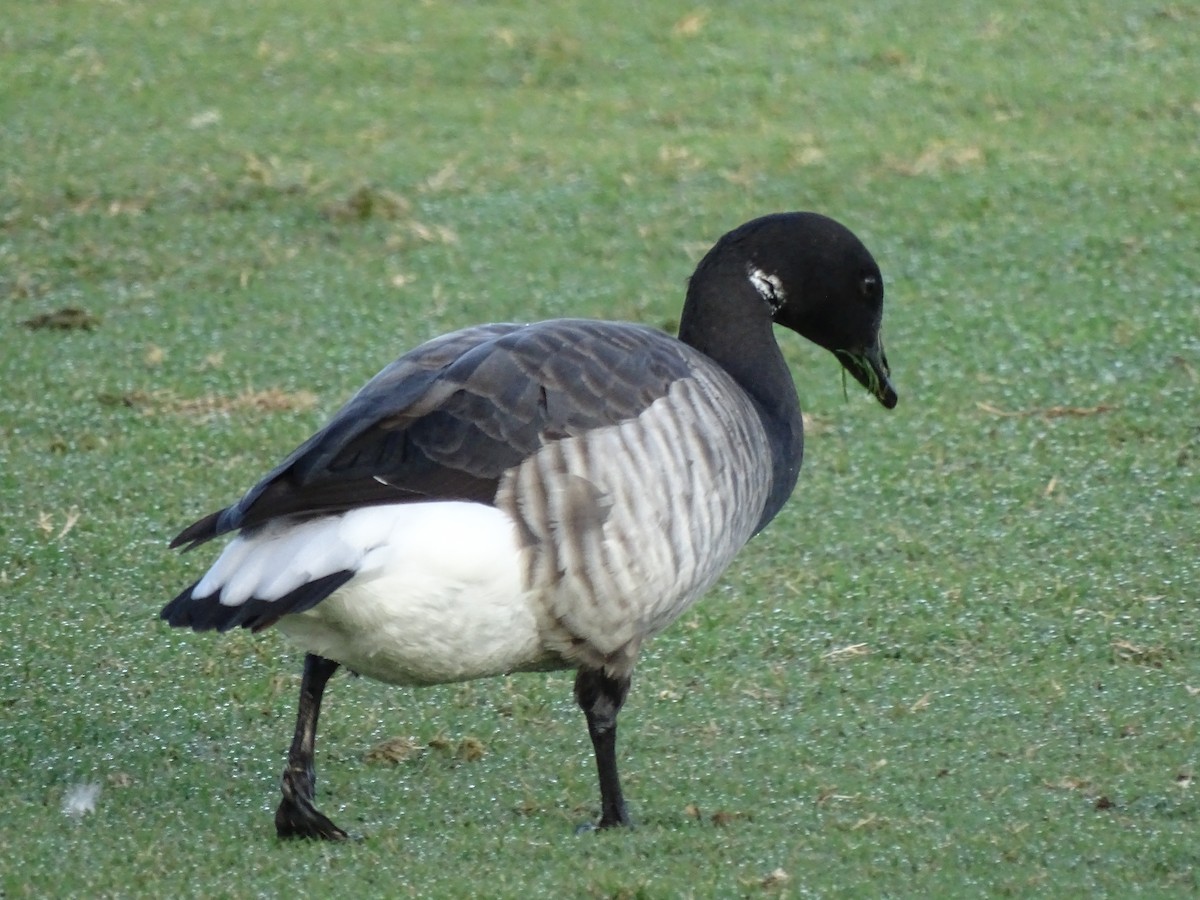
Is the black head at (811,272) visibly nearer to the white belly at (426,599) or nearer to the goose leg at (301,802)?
A: the white belly at (426,599)

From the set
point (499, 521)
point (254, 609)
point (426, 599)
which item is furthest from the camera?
point (499, 521)

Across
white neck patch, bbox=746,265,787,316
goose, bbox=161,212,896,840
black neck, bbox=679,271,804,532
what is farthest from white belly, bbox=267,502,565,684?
white neck patch, bbox=746,265,787,316

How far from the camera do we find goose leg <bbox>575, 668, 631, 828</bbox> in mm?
4633

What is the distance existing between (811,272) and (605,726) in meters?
1.50

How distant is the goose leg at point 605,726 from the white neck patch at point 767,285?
1266 mm

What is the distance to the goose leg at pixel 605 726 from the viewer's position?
4633 millimetres

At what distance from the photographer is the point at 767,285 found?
5344 mm

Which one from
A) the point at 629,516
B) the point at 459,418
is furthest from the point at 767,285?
the point at 459,418

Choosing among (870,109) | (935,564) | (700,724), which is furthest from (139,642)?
(870,109)

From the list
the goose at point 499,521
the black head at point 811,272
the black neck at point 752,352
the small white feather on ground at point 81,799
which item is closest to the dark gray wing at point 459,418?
the goose at point 499,521

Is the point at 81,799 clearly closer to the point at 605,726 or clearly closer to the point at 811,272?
the point at 605,726

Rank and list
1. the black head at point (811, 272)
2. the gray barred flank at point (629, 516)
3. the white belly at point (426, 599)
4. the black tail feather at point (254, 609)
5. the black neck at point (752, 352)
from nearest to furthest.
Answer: the black tail feather at point (254, 609)
the white belly at point (426, 599)
the gray barred flank at point (629, 516)
the black neck at point (752, 352)
the black head at point (811, 272)

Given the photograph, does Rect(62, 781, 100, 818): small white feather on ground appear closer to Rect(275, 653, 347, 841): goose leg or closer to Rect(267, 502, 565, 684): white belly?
Rect(275, 653, 347, 841): goose leg

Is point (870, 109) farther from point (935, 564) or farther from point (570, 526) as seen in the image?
point (570, 526)
